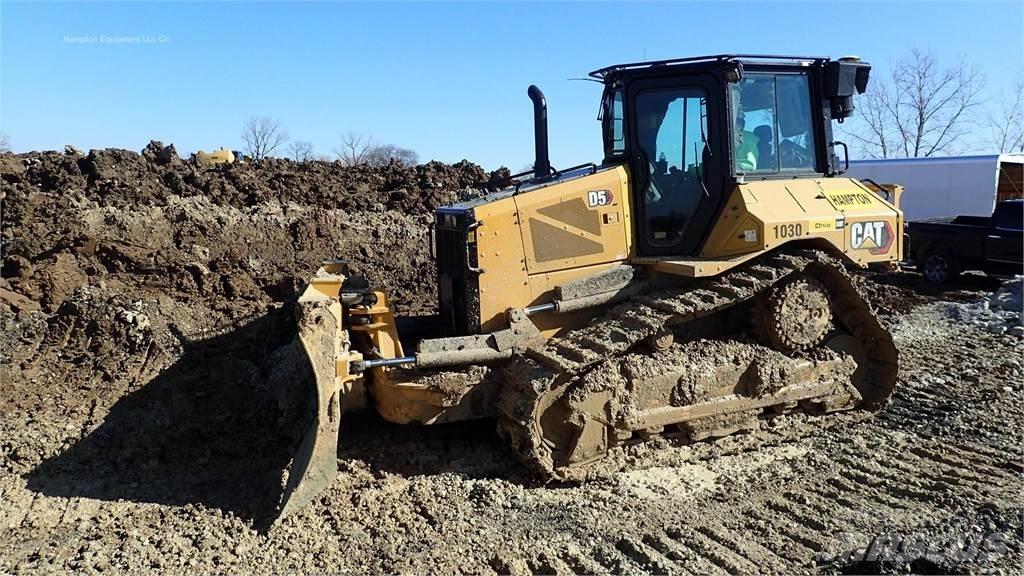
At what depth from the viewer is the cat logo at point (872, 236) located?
601 centimetres

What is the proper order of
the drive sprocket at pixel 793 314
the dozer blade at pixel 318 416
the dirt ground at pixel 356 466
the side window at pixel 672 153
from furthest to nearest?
the drive sprocket at pixel 793 314 < the side window at pixel 672 153 < the dozer blade at pixel 318 416 < the dirt ground at pixel 356 466

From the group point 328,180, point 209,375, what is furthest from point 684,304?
point 328,180

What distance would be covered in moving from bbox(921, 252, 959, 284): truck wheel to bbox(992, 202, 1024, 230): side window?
0.99m

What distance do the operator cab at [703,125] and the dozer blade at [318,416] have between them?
8.19 feet

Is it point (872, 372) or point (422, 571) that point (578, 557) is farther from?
point (872, 372)

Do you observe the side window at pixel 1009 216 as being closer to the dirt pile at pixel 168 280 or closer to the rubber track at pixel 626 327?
the rubber track at pixel 626 327

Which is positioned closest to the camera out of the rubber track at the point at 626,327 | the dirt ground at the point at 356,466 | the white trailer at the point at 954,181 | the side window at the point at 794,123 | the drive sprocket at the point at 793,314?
the dirt ground at the point at 356,466

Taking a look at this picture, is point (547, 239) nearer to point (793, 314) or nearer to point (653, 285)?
point (653, 285)

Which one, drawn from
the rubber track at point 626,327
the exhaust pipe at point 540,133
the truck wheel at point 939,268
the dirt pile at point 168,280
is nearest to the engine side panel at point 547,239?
the rubber track at point 626,327

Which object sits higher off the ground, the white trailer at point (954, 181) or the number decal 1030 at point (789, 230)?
the white trailer at point (954, 181)

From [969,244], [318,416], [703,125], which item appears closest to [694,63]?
[703,125]

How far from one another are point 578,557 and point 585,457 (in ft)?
3.59

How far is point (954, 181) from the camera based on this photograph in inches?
750

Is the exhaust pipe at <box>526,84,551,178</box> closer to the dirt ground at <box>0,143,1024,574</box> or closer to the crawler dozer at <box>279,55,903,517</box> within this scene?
the crawler dozer at <box>279,55,903,517</box>
